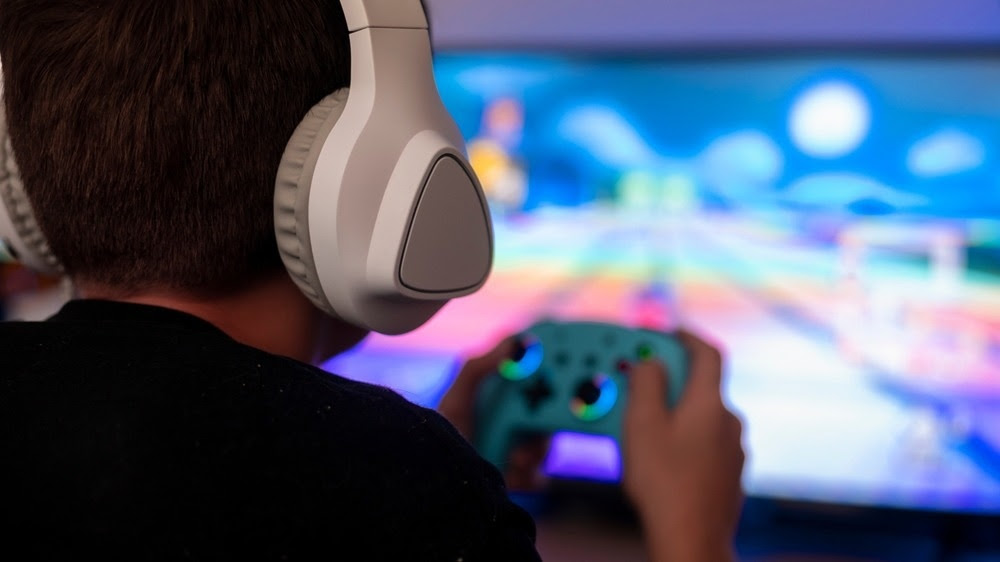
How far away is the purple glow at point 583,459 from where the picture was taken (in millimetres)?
1062

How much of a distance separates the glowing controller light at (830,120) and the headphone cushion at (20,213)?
30.4 inches

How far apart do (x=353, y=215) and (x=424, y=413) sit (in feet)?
0.35

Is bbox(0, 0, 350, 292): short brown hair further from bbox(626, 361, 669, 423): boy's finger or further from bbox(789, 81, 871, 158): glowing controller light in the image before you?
bbox(789, 81, 871, 158): glowing controller light

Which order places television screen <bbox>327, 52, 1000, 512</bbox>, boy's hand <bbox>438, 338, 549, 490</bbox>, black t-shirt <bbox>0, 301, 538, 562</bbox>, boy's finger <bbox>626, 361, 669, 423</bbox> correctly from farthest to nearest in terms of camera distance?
television screen <bbox>327, 52, 1000, 512</bbox>, boy's hand <bbox>438, 338, 549, 490</bbox>, boy's finger <bbox>626, 361, 669, 423</bbox>, black t-shirt <bbox>0, 301, 538, 562</bbox>

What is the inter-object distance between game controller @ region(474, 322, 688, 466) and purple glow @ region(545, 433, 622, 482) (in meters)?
0.29

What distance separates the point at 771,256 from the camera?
1.03m

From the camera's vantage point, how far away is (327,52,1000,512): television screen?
0.98 metres

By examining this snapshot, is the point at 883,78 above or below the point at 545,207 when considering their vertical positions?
above

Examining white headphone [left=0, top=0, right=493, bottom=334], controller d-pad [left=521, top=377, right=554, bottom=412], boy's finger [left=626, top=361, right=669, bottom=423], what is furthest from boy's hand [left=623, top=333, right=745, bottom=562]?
white headphone [left=0, top=0, right=493, bottom=334]

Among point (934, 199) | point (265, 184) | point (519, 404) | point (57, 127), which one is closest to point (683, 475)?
point (519, 404)

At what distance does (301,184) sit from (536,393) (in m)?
0.37

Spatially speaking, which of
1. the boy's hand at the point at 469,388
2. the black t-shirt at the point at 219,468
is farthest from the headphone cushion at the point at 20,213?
the boy's hand at the point at 469,388

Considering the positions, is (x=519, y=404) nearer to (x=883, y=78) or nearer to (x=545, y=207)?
(x=545, y=207)

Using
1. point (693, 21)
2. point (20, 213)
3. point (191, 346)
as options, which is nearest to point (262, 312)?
point (191, 346)
